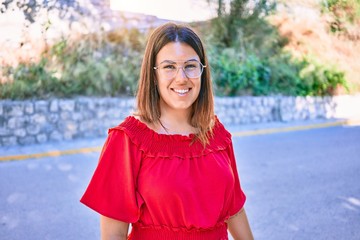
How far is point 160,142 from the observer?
5.83 ft

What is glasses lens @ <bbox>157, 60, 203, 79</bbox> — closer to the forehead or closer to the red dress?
the forehead

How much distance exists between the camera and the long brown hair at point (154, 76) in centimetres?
182

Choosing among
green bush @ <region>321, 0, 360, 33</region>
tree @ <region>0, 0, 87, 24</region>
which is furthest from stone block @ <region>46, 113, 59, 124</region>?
green bush @ <region>321, 0, 360, 33</region>

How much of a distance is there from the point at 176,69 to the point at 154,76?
0.11 meters

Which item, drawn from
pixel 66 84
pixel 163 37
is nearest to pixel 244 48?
pixel 66 84

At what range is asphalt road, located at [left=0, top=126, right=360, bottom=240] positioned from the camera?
15.3 feet

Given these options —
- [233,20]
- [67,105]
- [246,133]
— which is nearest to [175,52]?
[67,105]

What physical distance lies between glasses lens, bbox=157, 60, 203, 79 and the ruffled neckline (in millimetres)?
225

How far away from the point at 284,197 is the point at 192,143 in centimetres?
432

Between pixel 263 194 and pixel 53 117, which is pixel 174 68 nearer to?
pixel 263 194

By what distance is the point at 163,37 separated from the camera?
1810 millimetres

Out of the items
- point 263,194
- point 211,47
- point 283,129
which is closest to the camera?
point 263,194

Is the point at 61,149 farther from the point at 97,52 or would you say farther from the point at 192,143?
the point at 192,143

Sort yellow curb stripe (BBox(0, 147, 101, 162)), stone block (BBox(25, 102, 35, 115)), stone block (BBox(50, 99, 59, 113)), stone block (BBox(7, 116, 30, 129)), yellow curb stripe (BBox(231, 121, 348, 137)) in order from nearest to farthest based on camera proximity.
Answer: yellow curb stripe (BBox(0, 147, 101, 162)), stone block (BBox(7, 116, 30, 129)), stone block (BBox(25, 102, 35, 115)), stone block (BBox(50, 99, 59, 113)), yellow curb stripe (BBox(231, 121, 348, 137))
